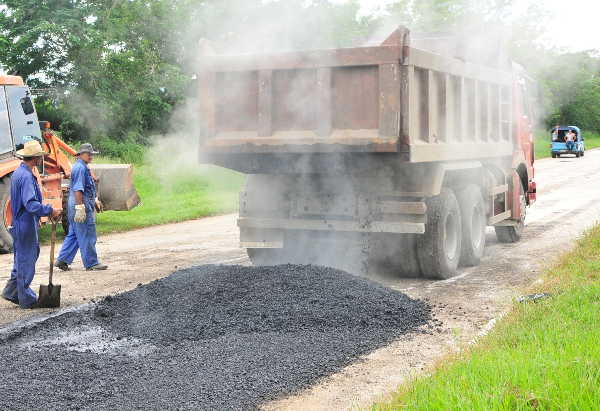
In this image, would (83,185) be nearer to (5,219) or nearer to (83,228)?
(83,228)

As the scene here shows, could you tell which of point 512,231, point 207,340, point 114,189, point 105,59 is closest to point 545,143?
point 105,59

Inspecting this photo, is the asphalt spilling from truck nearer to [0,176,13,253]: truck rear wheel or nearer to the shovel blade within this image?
the shovel blade

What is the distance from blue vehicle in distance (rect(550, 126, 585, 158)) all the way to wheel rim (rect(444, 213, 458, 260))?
3317 cm

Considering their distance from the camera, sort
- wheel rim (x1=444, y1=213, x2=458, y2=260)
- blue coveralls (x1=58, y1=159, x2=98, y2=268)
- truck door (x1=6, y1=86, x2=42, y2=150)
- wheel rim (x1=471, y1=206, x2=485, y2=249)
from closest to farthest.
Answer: wheel rim (x1=444, y1=213, x2=458, y2=260) → blue coveralls (x1=58, y1=159, x2=98, y2=268) → wheel rim (x1=471, y1=206, x2=485, y2=249) → truck door (x1=6, y1=86, x2=42, y2=150)

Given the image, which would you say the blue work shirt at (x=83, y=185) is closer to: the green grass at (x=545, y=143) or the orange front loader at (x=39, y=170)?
the orange front loader at (x=39, y=170)

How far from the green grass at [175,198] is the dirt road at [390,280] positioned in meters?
0.81

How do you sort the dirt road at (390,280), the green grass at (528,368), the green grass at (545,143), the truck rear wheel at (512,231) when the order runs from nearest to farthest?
1. the green grass at (528,368)
2. the dirt road at (390,280)
3. the truck rear wheel at (512,231)
4. the green grass at (545,143)

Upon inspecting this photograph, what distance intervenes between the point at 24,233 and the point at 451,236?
15.5 ft

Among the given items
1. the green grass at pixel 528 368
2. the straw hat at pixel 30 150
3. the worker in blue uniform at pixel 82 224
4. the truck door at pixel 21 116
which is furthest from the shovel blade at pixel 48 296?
the truck door at pixel 21 116

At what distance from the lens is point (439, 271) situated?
8875 millimetres

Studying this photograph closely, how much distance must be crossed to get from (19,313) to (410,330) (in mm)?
3704

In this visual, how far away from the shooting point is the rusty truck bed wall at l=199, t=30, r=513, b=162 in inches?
305

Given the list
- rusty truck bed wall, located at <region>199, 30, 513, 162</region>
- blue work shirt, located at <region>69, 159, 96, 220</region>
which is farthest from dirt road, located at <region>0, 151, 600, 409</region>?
rusty truck bed wall, located at <region>199, 30, 513, 162</region>

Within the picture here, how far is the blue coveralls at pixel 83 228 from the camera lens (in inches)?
387
